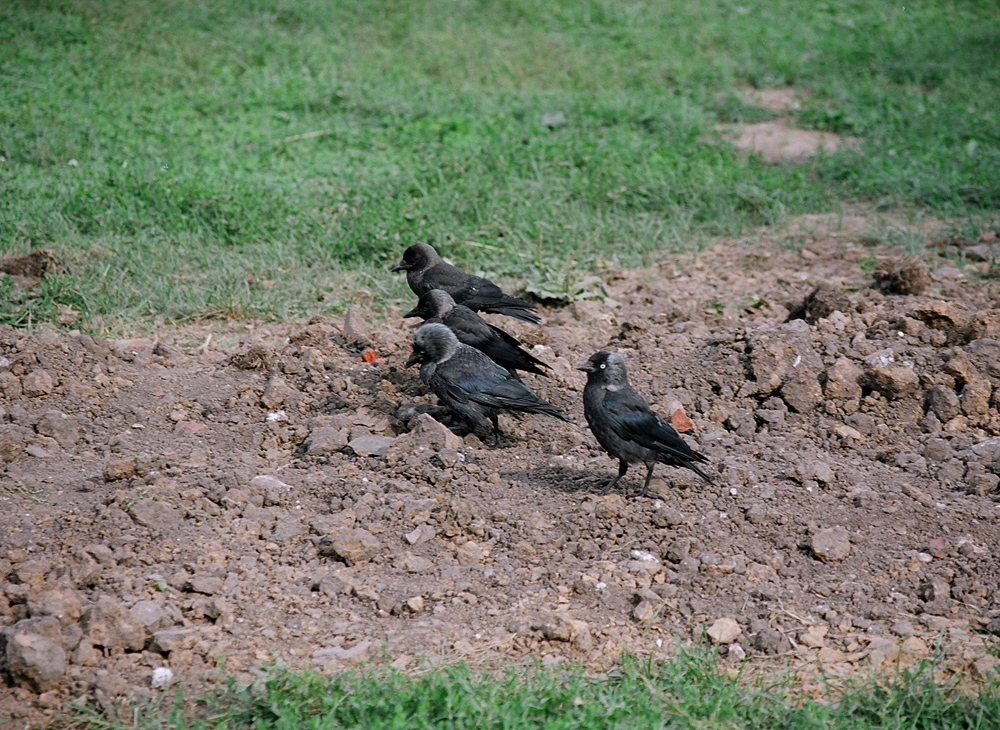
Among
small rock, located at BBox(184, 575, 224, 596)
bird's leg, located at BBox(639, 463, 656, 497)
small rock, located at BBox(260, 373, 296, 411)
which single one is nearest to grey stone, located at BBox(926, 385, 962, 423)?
bird's leg, located at BBox(639, 463, 656, 497)

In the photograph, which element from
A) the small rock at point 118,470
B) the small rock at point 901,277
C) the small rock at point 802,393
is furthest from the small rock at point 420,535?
the small rock at point 901,277

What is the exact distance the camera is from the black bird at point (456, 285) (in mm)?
7445

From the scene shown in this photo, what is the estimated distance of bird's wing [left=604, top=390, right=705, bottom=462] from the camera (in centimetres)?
531

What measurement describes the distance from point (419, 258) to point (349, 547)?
3.60m

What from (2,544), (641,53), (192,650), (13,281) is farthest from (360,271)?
(641,53)

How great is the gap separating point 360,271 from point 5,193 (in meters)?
3.53

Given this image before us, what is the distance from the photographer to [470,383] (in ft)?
20.1

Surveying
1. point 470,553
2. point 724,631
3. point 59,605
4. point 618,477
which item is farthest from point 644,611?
point 59,605

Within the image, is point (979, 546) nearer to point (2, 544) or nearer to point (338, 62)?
point (2, 544)

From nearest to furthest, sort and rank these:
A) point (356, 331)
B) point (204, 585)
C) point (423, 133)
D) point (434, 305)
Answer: point (204, 585) → point (434, 305) → point (356, 331) → point (423, 133)

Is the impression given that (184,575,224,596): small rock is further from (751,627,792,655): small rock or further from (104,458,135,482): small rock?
(751,627,792,655): small rock

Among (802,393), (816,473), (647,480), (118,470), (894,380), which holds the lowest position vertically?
(118,470)

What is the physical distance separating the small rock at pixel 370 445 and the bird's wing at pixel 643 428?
1.31 meters

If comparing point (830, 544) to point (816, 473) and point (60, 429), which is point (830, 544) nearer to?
point (816, 473)
